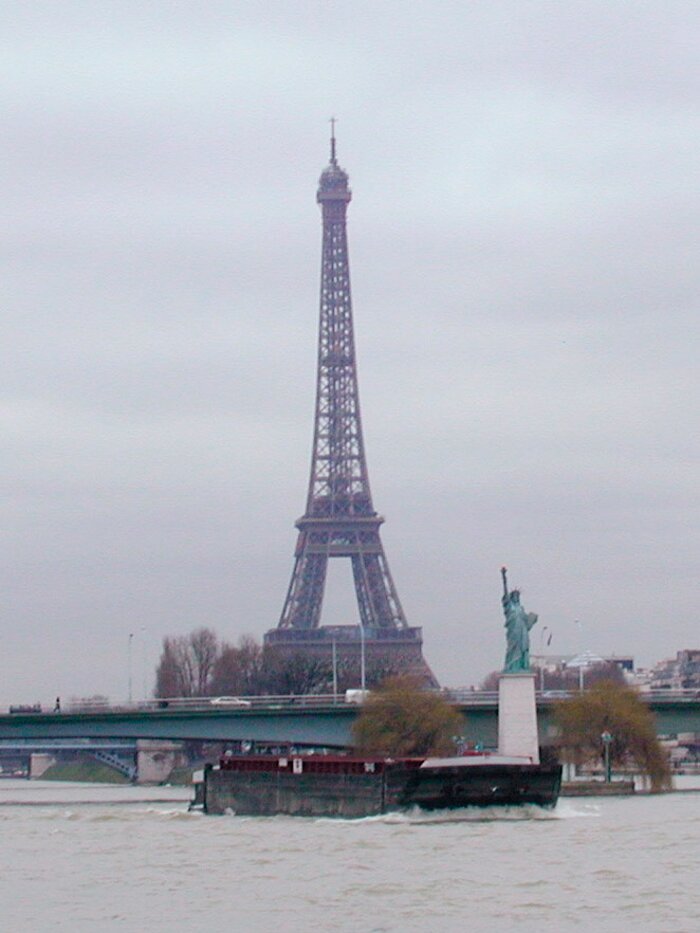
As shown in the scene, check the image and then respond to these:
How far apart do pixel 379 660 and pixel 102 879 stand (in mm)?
114871

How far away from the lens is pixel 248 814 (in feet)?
269

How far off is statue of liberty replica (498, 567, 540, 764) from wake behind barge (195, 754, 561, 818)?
4479 millimetres

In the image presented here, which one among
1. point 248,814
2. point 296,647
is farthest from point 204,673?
point 248,814

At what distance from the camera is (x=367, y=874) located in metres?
53.3

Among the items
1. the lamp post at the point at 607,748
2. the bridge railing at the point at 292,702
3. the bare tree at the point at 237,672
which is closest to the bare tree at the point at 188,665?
the bare tree at the point at 237,672

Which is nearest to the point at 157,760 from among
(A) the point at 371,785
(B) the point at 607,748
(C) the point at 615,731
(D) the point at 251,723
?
(D) the point at 251,723

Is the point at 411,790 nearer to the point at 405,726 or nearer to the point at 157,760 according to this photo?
the point at 405,726

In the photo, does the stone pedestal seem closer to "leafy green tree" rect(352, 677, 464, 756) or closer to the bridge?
"leafy green tree" rect(352, 677, 464, 756)

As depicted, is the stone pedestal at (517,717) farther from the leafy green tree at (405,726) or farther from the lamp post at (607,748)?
the leafy green tree at (405,726)

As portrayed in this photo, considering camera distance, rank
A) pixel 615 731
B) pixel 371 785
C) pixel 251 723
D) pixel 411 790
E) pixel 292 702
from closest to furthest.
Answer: pixel 411 790
pixel 371 785
pixel 615 731
pixel 251 723
pixel 292 702

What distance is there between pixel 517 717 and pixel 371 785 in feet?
26.8

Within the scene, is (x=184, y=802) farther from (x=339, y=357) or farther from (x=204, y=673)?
(x=339, y=357)

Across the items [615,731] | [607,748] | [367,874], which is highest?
[615,731]

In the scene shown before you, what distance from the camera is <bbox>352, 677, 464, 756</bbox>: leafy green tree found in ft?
323
